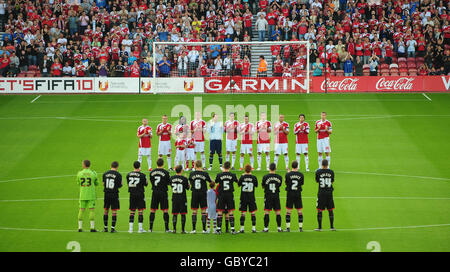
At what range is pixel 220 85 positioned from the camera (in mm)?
40656

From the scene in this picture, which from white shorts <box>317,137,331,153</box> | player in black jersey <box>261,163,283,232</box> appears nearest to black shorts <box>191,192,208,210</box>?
player in black jersey <box>261,163,283,232</box>

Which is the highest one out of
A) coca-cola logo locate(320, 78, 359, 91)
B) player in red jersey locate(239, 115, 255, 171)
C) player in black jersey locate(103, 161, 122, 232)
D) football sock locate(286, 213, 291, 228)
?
coca-cola logo locate(320, 78, 359, 91)

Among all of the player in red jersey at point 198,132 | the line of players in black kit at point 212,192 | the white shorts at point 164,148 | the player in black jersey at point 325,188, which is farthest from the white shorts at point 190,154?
the player in black jersey at point 325,188

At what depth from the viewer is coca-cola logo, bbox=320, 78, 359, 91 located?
4116 centimetres

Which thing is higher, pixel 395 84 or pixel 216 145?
pixel 395 84

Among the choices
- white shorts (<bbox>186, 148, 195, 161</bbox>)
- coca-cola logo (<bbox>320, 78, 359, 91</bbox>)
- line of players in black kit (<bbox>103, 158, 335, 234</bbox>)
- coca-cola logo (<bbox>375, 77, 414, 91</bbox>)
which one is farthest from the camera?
coca-cola logo (<bbox>320, 78, 359, 91</bbox>)

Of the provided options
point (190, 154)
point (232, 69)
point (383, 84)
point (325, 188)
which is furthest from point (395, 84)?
point (325, 188)

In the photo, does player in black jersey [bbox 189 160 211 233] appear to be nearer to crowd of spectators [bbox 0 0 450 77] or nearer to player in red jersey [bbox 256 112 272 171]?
player in red jersey [bbox 256 112 272 171]

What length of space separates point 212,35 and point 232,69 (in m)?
4.15

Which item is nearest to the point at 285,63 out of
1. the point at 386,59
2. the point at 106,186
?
the point at 386,59

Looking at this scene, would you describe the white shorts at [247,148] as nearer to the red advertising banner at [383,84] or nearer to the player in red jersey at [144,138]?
the player in red jersey at [144,138]

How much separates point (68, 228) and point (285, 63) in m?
23.4

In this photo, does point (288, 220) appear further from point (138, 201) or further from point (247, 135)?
point (247, 135)

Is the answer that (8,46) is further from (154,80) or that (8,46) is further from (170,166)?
(170,166)
